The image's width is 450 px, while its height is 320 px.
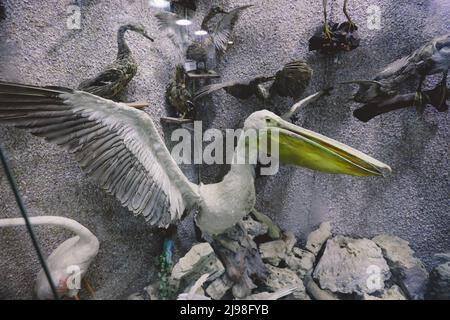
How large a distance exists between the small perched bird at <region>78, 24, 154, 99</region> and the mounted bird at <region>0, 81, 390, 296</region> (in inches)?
6.2

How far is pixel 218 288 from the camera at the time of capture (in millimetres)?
1051

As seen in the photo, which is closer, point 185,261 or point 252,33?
point 185,261

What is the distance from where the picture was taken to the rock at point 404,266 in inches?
42.1

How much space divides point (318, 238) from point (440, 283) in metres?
0.48

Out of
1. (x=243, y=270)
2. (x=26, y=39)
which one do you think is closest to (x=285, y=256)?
(x=243, y=270)

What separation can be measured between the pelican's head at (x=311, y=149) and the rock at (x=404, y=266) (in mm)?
453

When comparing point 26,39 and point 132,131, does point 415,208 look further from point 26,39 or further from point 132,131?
point 26,39

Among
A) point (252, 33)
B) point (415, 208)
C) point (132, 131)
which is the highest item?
point (252, 33)

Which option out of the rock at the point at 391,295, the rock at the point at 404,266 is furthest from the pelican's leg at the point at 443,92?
the rock at the point at 391,295

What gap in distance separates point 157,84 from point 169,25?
0.26 m

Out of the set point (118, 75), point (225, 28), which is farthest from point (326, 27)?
Answer: point (118, 75)

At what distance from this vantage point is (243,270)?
113cm

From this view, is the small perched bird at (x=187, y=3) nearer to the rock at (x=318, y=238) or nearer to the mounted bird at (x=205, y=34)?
the mounted bird at (x=205, y=34)

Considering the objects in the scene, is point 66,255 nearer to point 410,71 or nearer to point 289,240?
point 289,240
